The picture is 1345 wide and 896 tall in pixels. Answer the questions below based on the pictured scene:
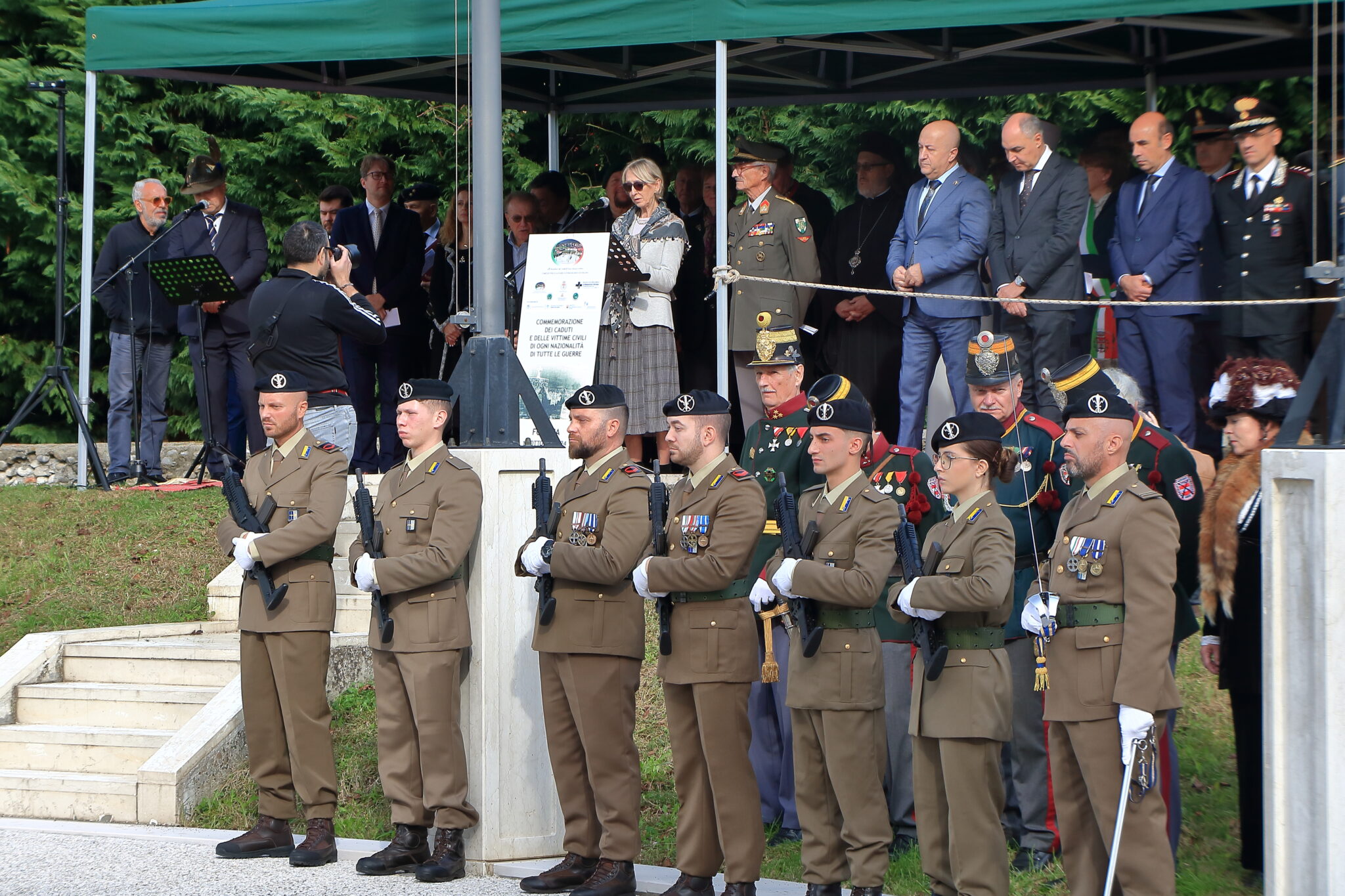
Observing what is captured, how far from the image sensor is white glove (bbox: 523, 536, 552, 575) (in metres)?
6.08

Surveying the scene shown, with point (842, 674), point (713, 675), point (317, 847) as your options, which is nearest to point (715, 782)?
point (713, 675)

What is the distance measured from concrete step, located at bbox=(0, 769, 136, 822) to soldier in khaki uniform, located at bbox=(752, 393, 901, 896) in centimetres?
357

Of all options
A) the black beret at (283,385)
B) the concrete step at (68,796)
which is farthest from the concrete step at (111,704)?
the black beret at (283,385)

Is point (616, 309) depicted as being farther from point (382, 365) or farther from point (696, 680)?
point (696, 680)

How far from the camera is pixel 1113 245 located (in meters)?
8.57

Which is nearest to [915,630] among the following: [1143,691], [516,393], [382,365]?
[1143,691]

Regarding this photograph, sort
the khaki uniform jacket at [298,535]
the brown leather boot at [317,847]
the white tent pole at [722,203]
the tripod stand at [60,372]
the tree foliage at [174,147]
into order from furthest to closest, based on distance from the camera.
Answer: the tree foliage at [174,147], the tripod stand at [60,372], the white tent pole at [722,203], the khaki uniform jacket at [298,535], the brown leather boot at [317,847]

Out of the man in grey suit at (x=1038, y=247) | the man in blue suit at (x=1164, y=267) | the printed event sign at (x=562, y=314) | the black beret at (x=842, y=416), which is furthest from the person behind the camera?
the printed event sign at (x=562, y=314)

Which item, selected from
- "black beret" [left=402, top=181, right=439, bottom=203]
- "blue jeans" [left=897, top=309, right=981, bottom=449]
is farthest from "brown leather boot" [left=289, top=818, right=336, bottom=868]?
"black beret" [left=402, top=181, right=439, bottom=203]

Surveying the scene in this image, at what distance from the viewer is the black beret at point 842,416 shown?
5754 millimetres

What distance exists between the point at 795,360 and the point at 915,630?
175cm

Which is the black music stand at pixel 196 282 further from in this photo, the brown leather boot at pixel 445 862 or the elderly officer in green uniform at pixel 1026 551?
the elderly officer in green uniform at pixel 1026 551

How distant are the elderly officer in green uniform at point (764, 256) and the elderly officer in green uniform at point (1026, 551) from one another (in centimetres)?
283

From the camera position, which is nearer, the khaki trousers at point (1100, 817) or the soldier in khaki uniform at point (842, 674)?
the khaki trousers at point (1100, 817)
